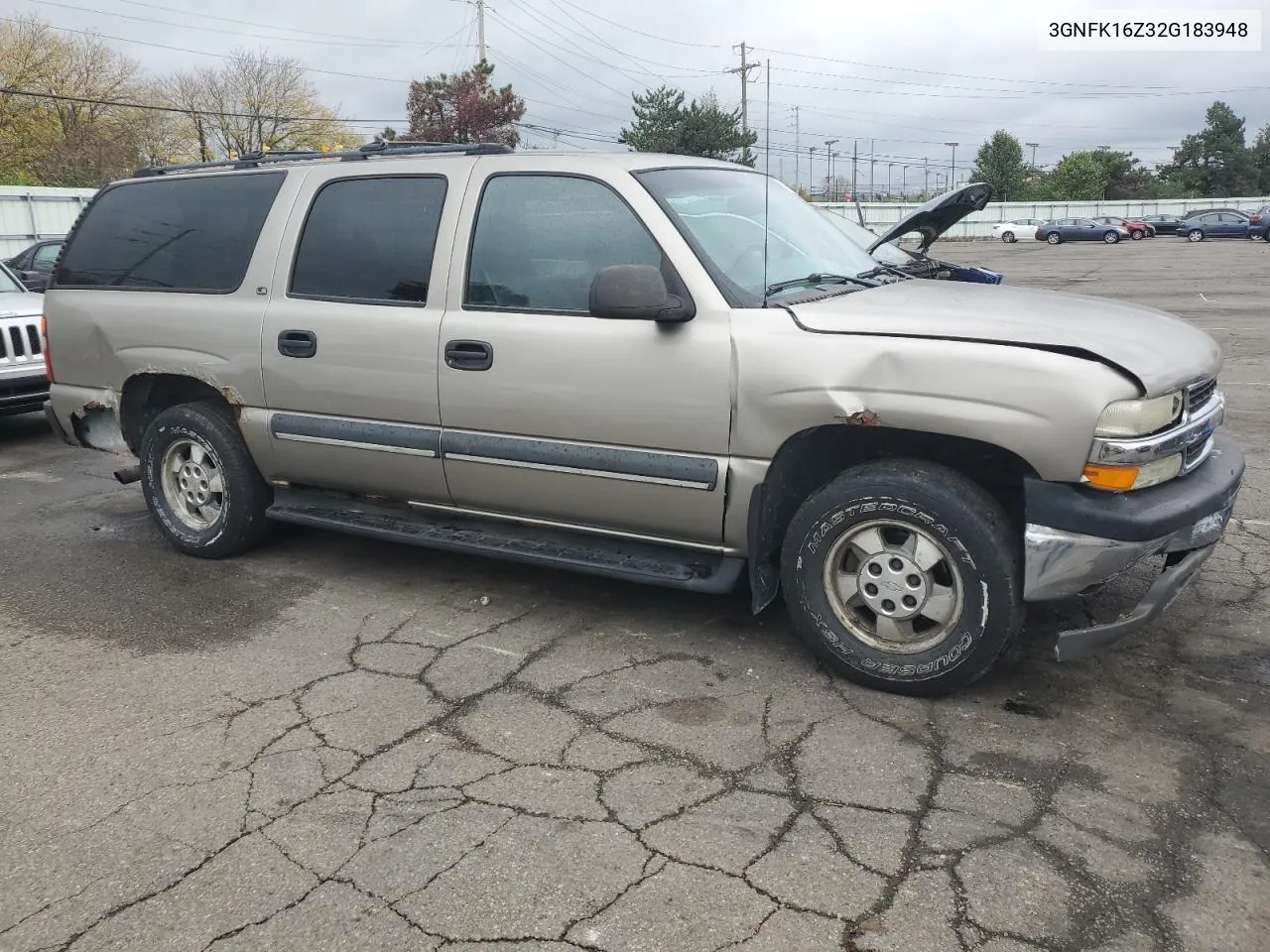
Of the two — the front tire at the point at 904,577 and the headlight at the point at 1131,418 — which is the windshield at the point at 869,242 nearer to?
the front tire at the point at 904,577

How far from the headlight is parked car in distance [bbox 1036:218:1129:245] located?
48.7 meters

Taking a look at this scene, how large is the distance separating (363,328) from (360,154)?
0.98 m

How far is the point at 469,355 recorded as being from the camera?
169 inches

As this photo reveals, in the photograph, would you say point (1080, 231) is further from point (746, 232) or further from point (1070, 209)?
point (746, 232)

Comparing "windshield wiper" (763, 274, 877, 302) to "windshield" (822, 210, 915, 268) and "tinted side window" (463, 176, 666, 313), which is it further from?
"windshield" (822, 210, 915, 268)

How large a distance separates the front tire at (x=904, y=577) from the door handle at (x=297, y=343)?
2.32 m

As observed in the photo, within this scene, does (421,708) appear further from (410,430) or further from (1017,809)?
(1017,809)

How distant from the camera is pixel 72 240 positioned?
5.59m

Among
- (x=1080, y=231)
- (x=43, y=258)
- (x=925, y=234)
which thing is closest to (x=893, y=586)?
(x=925, y=234)

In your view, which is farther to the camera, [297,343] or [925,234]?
[925,234]

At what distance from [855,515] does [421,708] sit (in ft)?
5.43

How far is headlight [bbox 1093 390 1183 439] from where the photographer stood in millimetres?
3217

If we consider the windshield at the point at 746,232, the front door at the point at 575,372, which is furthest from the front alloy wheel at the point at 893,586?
the windshield at the point at 746,232

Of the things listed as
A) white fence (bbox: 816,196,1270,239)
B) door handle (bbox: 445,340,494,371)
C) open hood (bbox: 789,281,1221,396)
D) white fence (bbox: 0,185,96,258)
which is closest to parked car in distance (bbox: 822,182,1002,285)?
open hood (bbox: 789,281,1221,396)
